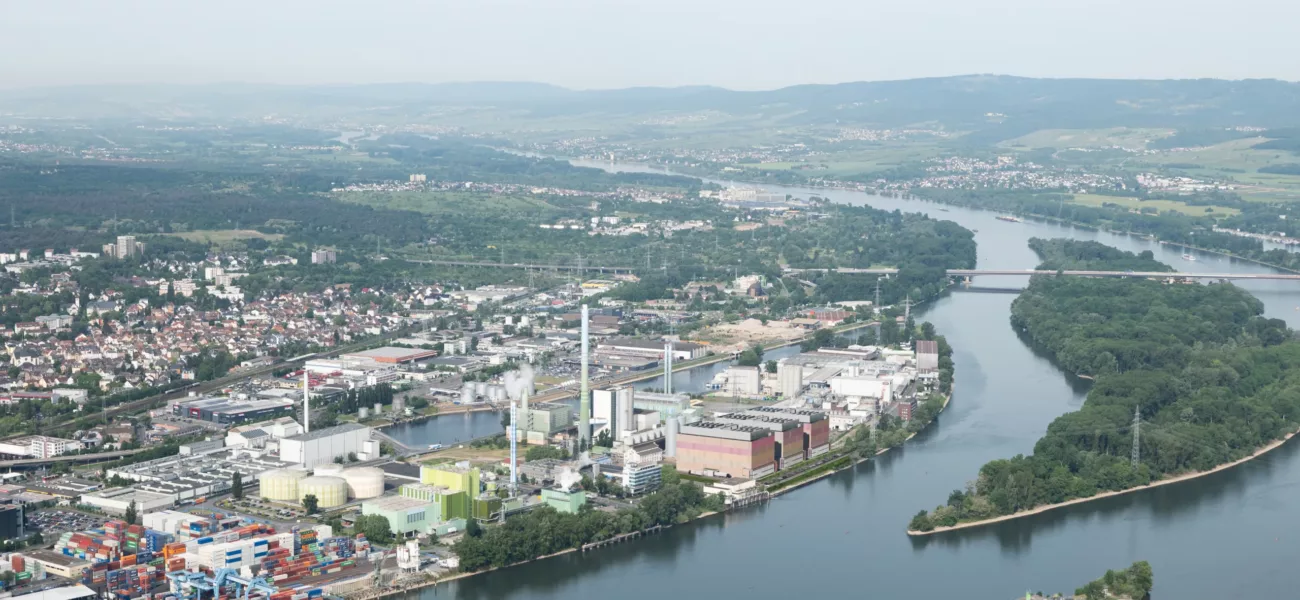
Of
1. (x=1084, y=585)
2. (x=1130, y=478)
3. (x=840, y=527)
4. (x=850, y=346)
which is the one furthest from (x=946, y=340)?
(x=1084, y=585)

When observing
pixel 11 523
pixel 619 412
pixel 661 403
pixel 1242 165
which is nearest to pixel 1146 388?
pixel 661 403

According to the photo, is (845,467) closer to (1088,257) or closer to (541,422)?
(541,422)

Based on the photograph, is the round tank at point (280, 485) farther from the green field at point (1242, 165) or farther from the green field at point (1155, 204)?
the green field at point (1242, 165)

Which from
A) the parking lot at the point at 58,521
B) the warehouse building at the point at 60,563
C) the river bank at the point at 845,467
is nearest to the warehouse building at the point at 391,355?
the river bank at the point at 845,467

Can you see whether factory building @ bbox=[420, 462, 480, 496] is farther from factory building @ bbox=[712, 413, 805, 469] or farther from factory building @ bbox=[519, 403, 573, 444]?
factory building @ bbox=[519, 403, 573, 444]

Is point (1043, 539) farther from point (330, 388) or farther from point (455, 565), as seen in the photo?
point (330, 388)

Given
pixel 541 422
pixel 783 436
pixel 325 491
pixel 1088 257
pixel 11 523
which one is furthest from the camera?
pixel 1088 257

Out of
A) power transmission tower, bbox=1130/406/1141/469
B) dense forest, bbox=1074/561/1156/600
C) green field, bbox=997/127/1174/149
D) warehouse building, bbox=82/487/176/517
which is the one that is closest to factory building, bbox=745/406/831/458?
power transmission tower, bbox=1130/406/1141/469
